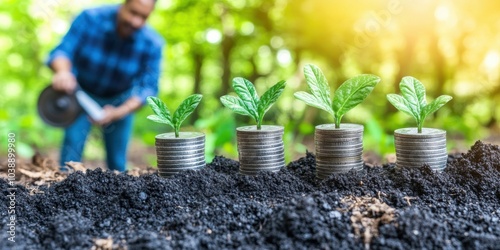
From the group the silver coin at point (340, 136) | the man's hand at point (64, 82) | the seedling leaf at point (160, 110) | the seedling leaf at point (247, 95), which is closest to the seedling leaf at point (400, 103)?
the silver coin at point (340, 136)

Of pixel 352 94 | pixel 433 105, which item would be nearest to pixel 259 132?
pixel 352 94

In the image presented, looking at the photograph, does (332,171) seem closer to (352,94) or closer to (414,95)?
(352,94)

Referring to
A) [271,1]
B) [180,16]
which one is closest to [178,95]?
[180,16]

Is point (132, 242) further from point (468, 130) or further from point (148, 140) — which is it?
point (468, 130)

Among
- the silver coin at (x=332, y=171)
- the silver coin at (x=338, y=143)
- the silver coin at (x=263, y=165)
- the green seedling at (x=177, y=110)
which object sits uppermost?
the green seedling at (x=177, y=110)

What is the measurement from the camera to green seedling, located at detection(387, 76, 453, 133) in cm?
203

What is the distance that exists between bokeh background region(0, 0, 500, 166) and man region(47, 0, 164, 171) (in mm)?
752

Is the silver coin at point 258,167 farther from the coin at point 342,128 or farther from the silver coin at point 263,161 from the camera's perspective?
the coin at point 342,128

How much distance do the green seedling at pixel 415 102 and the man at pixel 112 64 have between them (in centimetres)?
268

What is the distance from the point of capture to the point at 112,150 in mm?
4602

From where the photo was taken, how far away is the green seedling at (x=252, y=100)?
210 cm

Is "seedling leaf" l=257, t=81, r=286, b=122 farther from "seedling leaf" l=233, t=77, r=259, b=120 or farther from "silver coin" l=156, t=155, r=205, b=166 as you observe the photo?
"silver coin" l=156, t=155, r=205, b=166

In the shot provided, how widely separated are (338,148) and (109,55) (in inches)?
117

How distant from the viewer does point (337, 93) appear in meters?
2.06
